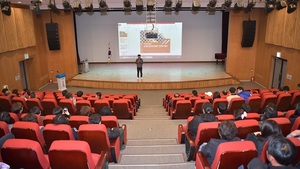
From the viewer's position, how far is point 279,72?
1148 cm

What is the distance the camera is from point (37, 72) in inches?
494

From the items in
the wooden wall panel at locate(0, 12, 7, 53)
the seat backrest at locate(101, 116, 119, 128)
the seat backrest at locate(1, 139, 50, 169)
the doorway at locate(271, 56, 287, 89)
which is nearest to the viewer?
the seat backrest at locate(1, 139, 50, 169)

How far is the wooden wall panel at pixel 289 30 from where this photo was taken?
9.70 meters

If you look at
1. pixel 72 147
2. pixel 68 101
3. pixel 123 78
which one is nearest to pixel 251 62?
pixel 123 78

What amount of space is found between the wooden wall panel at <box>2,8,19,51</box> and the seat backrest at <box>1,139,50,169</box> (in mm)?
8482

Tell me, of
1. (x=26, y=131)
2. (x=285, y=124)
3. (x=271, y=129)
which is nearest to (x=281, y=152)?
(x=271, y=129)

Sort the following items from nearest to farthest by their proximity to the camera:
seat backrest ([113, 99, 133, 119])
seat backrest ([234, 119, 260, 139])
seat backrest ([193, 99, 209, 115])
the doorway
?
1. seat backrest ([234, 119, 260, 139])
2. seat backrest ([193, 99, 209, 115])
3. seat backrest ([113, 99, 133, 119])
4. the doorway

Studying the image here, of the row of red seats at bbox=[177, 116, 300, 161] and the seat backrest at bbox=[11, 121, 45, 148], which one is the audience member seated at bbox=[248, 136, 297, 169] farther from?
the seat backrest at bbox=[11, 121, 45, 148]

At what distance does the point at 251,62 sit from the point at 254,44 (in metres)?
1.02

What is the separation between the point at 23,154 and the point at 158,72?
1150 centimetres

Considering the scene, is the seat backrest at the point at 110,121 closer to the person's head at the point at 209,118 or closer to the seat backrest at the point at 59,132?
the seat backrest at the point at 59,132

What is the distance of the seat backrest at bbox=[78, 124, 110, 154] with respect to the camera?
3.47m

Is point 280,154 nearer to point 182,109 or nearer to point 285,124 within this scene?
point 285,124

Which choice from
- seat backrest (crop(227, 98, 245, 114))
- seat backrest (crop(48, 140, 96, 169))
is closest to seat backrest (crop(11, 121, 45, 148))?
seat backrest (crop(48, 140, 96, 169))
